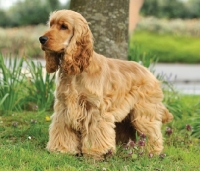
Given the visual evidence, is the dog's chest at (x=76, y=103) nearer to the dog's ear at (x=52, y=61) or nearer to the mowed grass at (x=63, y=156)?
the dog's ear at (x=52, y=61)

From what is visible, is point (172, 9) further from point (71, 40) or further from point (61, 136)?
point (71, 40)

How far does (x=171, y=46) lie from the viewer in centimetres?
2212

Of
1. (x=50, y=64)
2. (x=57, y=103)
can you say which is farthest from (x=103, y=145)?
(x=50, y=64)

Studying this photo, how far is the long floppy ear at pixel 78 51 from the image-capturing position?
477 cm

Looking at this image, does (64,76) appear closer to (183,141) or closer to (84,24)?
(84,24)

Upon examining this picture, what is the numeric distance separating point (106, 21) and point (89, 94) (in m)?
2.10

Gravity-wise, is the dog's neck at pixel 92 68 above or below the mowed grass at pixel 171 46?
above

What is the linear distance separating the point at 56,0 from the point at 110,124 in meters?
22.2

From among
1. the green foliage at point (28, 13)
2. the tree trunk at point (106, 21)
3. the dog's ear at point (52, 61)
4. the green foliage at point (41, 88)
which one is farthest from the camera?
the green foliage at point (28, 13)

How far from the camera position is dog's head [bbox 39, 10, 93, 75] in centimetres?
Result: 475

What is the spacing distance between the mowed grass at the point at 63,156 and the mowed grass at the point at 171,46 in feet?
45.1

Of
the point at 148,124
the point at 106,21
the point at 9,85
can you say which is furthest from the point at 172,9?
the point at 148,124

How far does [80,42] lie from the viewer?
4.81 m

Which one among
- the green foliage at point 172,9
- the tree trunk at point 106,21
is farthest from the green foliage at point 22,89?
the green foliage at point 172,9
